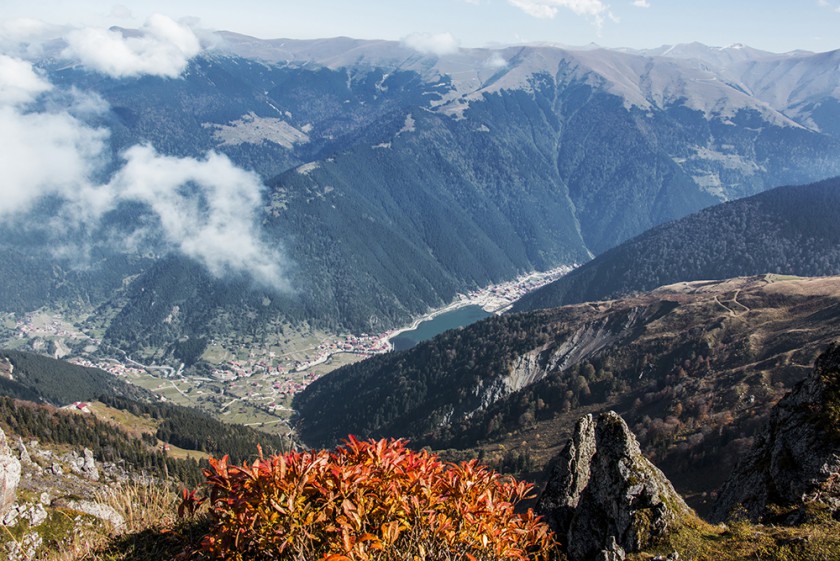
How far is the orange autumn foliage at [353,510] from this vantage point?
631 cm

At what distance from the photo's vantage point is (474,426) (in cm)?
10388

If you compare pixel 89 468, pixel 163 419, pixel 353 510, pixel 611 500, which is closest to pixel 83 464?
pixel 89 468

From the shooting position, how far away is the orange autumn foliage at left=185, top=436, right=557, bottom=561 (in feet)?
20.7

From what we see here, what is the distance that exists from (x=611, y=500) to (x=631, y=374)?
82279 mm

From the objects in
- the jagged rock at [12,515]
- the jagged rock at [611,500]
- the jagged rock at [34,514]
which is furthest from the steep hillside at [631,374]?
the jagged rock at [12,515]

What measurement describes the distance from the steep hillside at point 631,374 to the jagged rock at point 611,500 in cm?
3718

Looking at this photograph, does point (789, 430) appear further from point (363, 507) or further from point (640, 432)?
point (640, 432)

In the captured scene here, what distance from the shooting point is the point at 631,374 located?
8894 centimetres

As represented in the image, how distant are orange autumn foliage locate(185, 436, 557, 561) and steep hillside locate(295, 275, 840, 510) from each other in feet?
151

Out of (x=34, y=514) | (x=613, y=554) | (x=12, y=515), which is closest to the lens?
(x=613, y=554)

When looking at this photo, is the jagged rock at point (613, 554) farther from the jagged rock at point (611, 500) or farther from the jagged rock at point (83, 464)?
the jagged rock at point (83, 464)

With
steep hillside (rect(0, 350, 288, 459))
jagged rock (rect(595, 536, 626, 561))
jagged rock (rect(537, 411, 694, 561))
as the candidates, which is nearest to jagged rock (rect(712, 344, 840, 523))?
jagged rock (rect(537, 411, 694, 561))

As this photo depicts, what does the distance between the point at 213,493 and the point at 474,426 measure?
101m

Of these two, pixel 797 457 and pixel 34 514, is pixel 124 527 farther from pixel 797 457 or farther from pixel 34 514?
pixel 34 514
